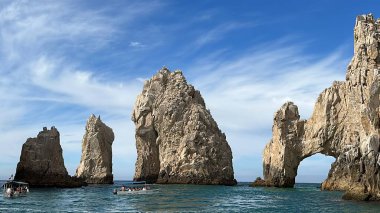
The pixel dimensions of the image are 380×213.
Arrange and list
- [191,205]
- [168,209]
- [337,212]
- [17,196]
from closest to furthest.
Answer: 1. [337,212]
2. [168,209]
3. [191,205]
4. [17,196]

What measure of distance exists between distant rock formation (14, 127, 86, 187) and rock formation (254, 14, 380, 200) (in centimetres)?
4566

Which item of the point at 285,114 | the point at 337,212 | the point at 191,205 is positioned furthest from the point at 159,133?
the point at 337,212

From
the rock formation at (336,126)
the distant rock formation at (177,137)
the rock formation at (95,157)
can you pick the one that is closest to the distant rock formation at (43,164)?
the distant rock formation at (177,137)

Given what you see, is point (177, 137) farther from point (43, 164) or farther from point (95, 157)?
point (43, 164)

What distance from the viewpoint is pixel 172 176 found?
390ft

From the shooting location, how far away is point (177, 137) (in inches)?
4951

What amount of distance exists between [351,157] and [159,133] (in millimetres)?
78988

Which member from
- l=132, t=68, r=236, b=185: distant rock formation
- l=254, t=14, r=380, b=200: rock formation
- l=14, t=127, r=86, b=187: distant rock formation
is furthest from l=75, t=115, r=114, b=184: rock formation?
l=254, t=14, r=380, b=200: rock formation

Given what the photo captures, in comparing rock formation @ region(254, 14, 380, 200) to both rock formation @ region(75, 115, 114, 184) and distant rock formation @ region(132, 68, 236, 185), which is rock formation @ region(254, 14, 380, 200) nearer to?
distant rock formation @ region(132, 68, 236, 185)

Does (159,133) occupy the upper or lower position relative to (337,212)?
upper

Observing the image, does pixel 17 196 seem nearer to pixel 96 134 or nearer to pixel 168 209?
pixel 168 209

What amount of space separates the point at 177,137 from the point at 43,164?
3793 centimetres

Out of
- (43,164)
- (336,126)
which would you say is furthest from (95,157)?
(336,126)

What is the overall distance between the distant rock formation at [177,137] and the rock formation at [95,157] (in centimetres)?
1001
